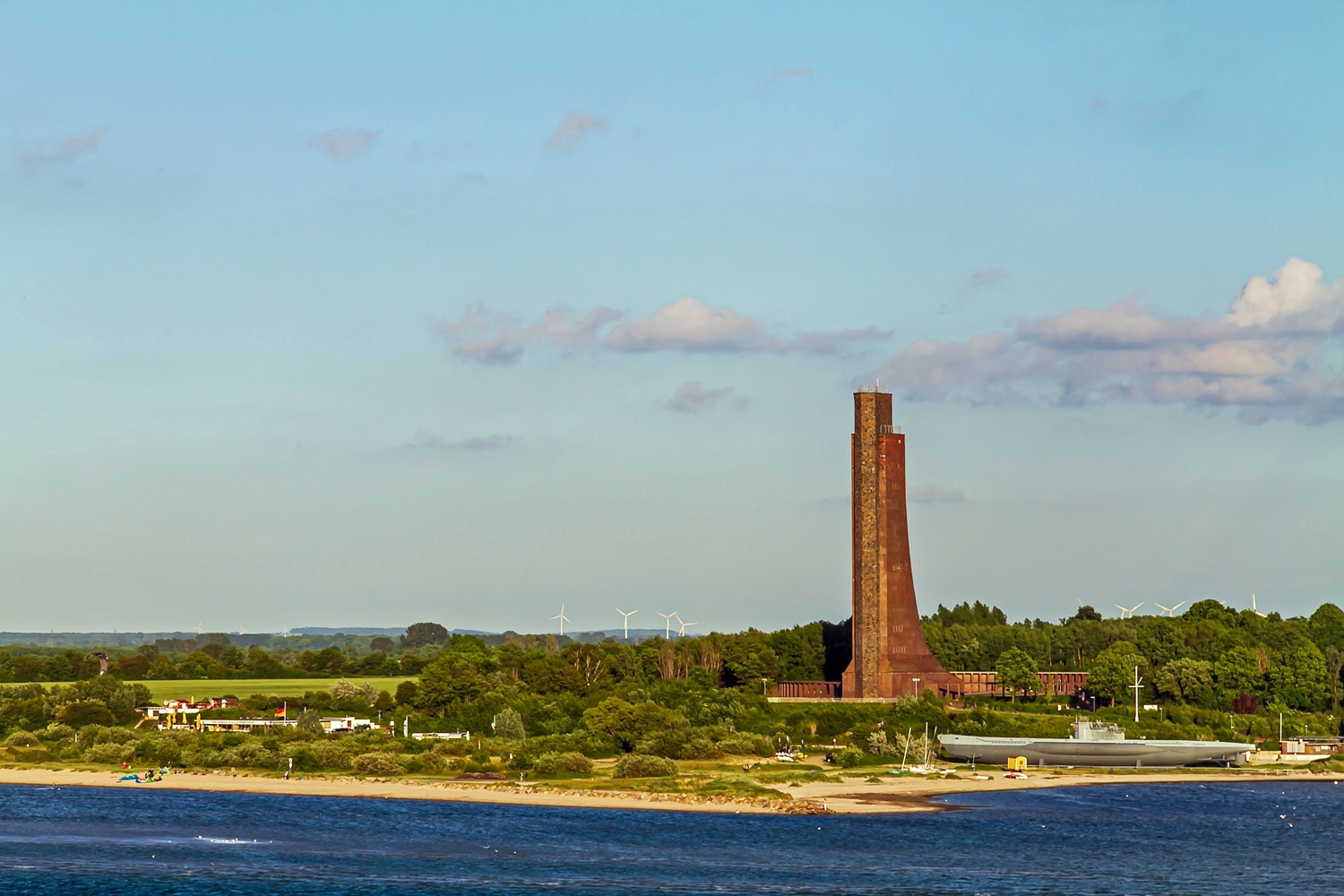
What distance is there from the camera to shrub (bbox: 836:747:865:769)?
445ft

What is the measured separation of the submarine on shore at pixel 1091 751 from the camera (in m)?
142

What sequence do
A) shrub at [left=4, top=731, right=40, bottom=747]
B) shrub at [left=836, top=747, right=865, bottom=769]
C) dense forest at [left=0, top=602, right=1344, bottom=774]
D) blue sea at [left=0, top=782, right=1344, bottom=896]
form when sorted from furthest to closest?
shrub at [left=4, top=731, right=40, bottom=747] → dense forest at [left=0, top=602, right=1344, bottom=774] → shrub at [left=836, top=747, right=865, bottom=769] → blue sea at [left=0, top=782, right=1344, bottom=896]

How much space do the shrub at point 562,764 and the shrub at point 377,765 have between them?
1053 centimetres

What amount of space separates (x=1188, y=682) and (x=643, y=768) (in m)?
63.7

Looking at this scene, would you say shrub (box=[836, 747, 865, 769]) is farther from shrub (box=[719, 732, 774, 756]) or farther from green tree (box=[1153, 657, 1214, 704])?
green tree (box=[1153, 657, 1214, 704])

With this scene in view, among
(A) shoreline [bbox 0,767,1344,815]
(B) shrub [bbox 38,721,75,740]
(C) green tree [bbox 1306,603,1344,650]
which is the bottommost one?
(A) shoreline [bbox 0,767,1344,815]

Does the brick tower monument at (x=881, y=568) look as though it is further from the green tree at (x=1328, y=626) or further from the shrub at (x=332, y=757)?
the shrub at (x=332, y=757)

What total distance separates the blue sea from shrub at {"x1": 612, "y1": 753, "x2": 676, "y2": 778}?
45.2 feet

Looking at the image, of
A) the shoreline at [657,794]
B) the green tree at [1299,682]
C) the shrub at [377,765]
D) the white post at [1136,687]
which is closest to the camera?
→ the shoreline at [657,794]

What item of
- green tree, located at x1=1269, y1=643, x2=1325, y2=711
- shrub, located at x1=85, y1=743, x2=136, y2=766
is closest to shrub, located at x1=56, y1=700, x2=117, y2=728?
shrub, located at x1=85, y1=743, x2=136, y2=766

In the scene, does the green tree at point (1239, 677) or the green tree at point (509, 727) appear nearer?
the green tree at point (509, 727)

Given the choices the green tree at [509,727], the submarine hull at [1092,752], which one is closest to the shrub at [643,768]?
the green tree at [509,727]

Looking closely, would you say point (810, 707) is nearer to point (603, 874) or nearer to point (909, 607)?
point (909, 607)

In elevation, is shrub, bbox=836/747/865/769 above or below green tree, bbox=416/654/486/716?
below
